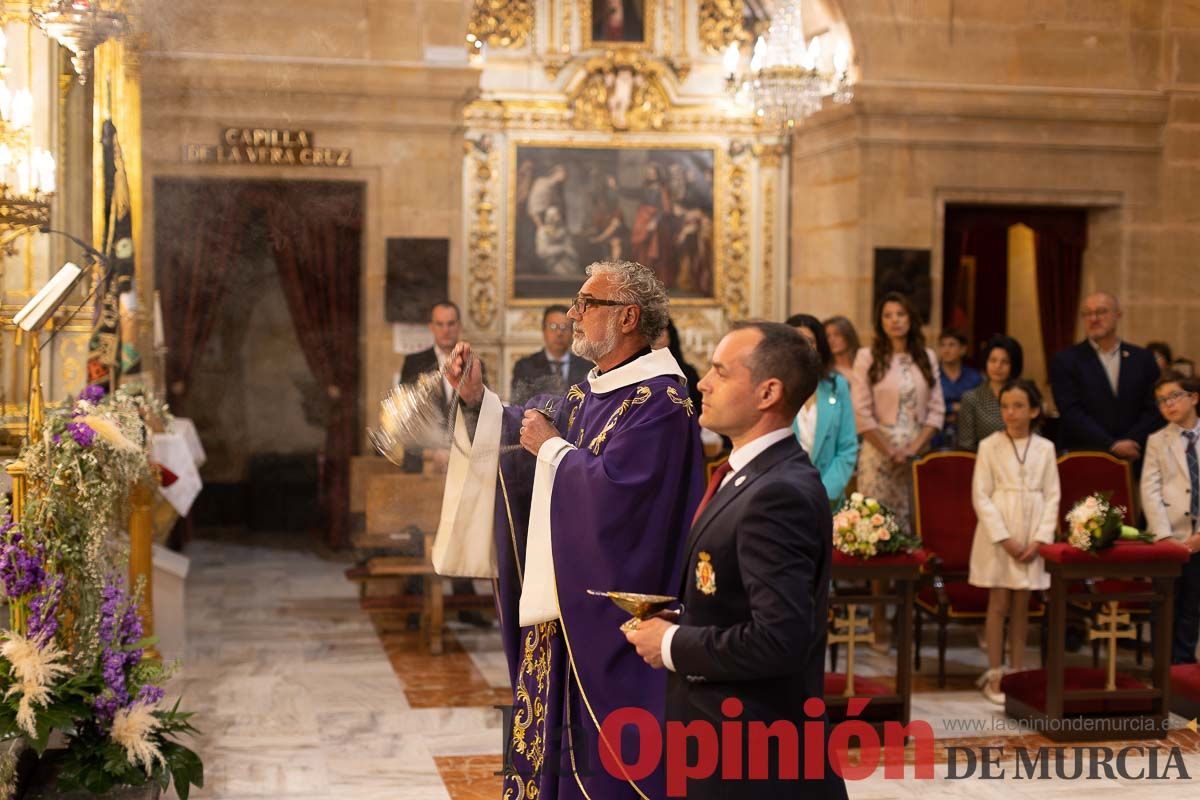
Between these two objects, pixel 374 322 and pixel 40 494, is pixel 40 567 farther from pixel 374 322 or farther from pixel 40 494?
pixel 374 322

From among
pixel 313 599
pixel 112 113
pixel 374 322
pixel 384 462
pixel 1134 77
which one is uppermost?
pixel 1134 77

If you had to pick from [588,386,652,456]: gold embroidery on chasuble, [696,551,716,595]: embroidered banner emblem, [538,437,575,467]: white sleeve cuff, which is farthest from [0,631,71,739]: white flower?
[696,551,716,595]: embroidered banner emblem

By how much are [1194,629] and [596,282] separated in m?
4.45

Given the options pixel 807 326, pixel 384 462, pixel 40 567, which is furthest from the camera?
pixel 384 462

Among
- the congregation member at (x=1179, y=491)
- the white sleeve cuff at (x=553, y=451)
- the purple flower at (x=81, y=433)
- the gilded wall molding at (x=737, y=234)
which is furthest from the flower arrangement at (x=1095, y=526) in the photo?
the gilded wall molding at (x=737, y=234)

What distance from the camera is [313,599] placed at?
9594mm

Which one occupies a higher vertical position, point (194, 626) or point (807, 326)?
point (807, 326)

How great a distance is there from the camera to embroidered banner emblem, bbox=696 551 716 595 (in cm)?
300

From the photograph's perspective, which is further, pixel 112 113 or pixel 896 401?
pixel 896 401

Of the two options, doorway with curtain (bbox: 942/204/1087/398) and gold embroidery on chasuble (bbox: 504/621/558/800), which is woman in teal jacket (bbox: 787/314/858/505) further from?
doorway with curtain (bbox: 942/204/1087/398)

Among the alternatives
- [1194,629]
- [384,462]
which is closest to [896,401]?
[1194,629]

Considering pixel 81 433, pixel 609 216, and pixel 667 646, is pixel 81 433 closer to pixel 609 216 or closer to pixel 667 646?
pixel 667 646

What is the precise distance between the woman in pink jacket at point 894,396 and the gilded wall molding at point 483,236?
4.69 metres

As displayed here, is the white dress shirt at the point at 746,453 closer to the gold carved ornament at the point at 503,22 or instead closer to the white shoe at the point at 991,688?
the white shoe at the point at 991,688
